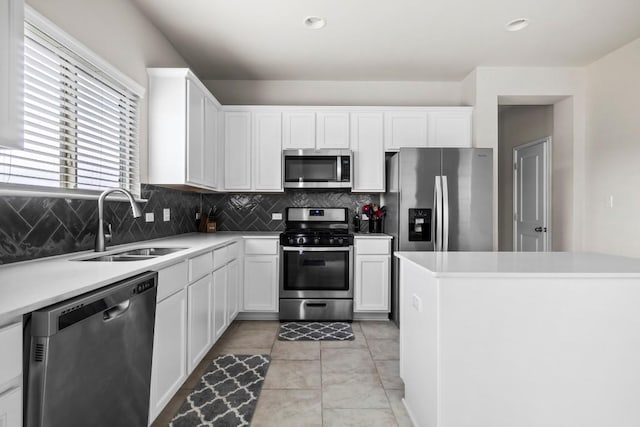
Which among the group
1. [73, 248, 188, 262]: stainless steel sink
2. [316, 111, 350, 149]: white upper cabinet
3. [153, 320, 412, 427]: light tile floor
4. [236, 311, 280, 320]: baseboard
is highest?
[316, 111, 350, 149]: white upper cabinet

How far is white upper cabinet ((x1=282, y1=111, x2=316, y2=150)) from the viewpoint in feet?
12.3

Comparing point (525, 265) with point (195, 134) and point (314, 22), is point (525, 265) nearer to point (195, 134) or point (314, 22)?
point (314, 22)

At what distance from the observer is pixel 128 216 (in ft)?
8.20

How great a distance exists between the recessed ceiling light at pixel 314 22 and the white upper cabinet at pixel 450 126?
1.60 meters

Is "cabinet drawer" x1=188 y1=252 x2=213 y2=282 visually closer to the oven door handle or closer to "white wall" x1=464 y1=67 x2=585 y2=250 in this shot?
the oven door handle

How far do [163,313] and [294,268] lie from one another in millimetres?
1808

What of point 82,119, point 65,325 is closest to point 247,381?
point 65,325

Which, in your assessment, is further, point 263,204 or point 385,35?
point 263,204

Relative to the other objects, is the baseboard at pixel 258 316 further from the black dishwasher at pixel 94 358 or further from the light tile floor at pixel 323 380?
the black dishwasher at pixel 94 358

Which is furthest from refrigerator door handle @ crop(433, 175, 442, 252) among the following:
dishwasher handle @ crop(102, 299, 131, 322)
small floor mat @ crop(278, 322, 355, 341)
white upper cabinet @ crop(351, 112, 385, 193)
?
dishwasher handle @ crop(102, 299, 131, 322)

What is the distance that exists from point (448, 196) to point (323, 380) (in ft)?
6.71

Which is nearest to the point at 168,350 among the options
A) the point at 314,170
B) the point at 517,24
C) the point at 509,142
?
the point at 314,170

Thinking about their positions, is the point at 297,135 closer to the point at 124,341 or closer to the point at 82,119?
the point at 82,119

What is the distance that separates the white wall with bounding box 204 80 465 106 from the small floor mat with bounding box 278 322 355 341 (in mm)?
2532
